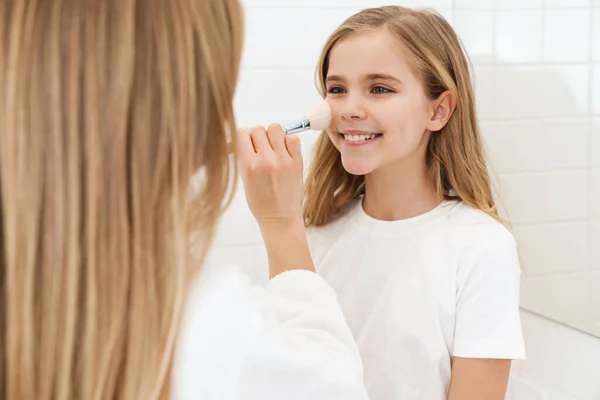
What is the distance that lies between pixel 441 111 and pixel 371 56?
0.13 m

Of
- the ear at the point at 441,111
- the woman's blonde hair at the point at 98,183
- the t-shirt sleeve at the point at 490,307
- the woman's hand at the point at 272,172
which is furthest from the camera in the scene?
the ear at the point at 441,111

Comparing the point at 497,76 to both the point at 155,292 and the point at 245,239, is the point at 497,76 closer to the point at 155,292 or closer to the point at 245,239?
the point at 245,239

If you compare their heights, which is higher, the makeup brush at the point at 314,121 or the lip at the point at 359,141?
the makeup brush at the point at 314,121

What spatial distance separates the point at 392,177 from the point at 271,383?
53 cm

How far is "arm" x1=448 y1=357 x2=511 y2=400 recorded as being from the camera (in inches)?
34.7

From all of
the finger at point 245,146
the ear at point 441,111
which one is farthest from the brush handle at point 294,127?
the ear at point 441,111

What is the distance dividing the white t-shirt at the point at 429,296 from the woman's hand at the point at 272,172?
0.83 ft

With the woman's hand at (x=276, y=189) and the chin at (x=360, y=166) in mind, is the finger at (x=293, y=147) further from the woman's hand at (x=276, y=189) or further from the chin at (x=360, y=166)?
the chin at (x=360, y=166)

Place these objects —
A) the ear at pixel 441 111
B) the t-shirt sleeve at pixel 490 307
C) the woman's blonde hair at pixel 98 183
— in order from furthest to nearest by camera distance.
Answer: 1. the ear at pixel 441 111
2. the t-shirt sleeve at pixel 490 307
3. the woman's blonde hair at pixel 98 183

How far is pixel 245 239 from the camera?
1374mm

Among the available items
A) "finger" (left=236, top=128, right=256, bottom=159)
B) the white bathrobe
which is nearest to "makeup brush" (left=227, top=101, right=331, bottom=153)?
"finger" (left=236, top=128, right=256, bottom=159)

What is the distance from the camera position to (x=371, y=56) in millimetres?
965

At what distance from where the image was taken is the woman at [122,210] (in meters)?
0.46

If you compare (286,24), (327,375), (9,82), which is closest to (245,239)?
(286,24)
